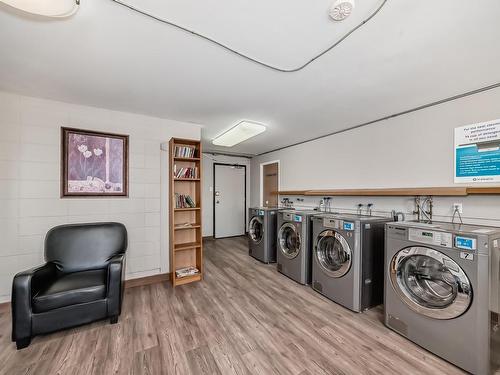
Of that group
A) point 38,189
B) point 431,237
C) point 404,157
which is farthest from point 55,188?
point 404,157

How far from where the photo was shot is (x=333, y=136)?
12.0 ft

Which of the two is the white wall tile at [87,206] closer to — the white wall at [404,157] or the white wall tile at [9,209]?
the white wall tile at [9,209]

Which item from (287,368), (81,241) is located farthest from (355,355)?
(81,241)

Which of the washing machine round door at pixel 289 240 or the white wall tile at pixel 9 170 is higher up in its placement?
the white wall tile at pixel 9 170

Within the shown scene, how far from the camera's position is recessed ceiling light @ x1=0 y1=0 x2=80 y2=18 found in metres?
1.10

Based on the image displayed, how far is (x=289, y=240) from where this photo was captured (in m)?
3.31

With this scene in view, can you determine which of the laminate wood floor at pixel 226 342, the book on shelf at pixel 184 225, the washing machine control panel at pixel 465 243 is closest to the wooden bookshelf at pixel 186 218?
the book on shelf at pixel 184 225

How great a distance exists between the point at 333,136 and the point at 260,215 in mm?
1906

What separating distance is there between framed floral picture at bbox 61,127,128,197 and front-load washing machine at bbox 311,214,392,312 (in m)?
2.74

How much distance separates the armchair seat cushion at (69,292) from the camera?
1.77m

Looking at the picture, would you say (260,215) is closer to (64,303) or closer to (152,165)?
(152,165)

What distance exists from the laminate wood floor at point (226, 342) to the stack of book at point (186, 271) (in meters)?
0.36

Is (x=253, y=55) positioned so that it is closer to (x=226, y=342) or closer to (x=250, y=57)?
(x=250, y=57)

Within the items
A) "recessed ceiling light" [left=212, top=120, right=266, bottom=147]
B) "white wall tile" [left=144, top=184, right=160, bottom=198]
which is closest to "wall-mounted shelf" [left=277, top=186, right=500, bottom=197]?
"recessed ceiling light" [left=212, top=120, right=266, bottom=147]
